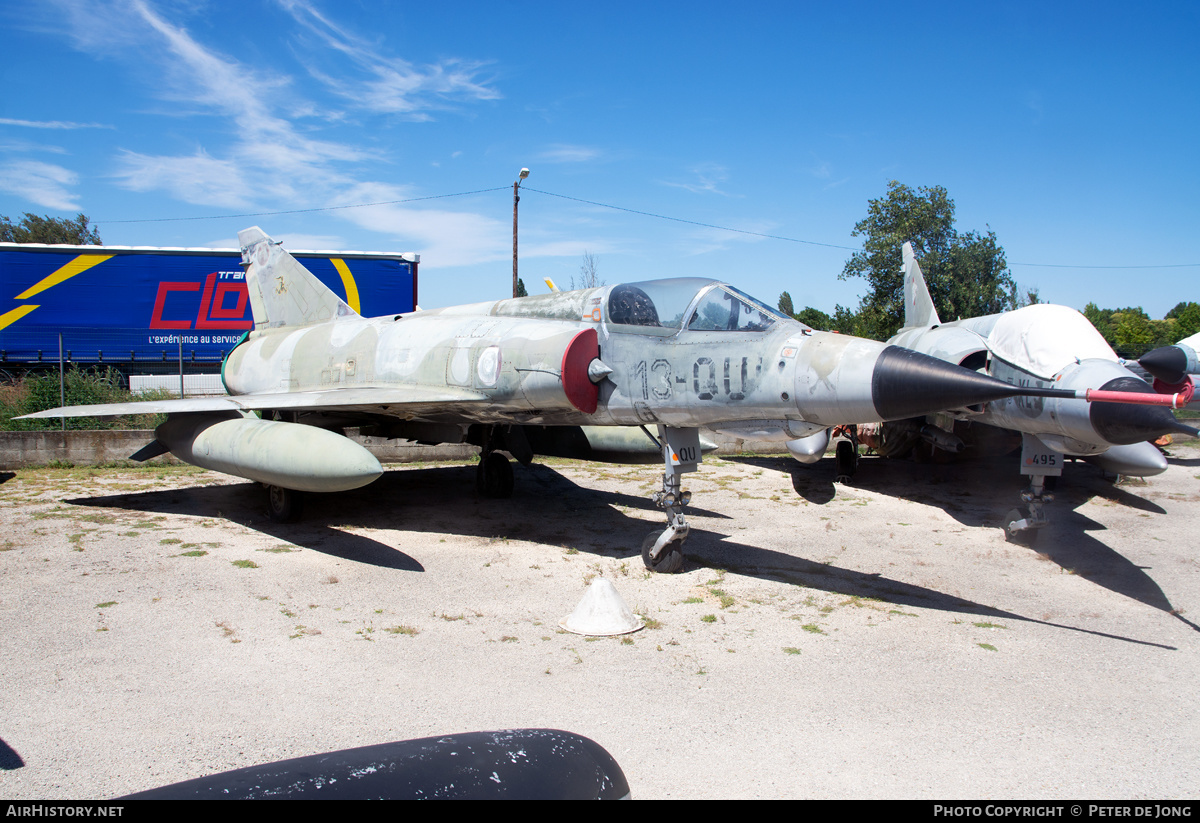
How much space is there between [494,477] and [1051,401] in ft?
24.5

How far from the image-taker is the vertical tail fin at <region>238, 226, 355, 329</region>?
38.0 feet


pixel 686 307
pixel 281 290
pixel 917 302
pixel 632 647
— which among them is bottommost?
pixel 632 647

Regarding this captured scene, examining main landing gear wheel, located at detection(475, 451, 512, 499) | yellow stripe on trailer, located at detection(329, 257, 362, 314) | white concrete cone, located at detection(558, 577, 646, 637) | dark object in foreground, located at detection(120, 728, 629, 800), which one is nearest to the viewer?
dark object in foreground, located at detection(120, 728, 629, 800)

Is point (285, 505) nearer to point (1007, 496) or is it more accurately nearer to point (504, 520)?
point (504, 520)

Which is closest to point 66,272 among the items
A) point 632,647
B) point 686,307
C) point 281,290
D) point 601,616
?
point 281,290

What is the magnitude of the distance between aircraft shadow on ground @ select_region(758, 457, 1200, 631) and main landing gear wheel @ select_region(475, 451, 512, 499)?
4.77 metres

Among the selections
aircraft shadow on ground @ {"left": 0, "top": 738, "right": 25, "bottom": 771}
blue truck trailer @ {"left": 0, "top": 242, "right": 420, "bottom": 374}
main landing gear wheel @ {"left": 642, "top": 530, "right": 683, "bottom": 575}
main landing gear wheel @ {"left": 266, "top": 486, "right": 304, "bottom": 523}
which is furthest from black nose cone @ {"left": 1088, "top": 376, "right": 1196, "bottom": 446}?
blue truck trailer @ {"left": 0, "top": 242, "right": 420, "bottom": 374}

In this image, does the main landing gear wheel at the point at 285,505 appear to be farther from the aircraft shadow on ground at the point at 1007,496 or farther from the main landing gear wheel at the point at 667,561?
the aircraft shadow on ground at the point at 1007,496

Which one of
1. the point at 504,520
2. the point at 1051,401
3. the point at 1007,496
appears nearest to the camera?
the point at 1051,401

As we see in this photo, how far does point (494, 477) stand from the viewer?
11.2m

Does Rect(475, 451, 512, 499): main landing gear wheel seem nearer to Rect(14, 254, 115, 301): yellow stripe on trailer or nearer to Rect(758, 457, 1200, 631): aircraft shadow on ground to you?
Rect(758, 457, 1200, 631): aircraft shadow on ground

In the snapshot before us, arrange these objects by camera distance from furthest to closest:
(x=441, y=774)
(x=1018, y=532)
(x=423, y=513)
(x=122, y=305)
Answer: (x=122, y=305), (x=423, y=513), (x=1018, y=532), (x=441, y=774)

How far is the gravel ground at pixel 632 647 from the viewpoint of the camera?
3645 millimetres

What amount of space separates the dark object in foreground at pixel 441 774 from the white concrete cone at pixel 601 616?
3.30 metres
